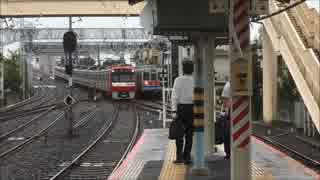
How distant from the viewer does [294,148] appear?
20281 mm

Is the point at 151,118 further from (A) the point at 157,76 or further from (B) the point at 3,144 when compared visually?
(A) the point at 157,76

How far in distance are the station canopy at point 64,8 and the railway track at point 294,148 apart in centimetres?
1002

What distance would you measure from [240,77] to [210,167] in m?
3.18

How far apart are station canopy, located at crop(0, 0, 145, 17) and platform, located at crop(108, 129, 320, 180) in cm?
1791

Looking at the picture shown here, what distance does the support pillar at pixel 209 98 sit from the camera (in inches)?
434

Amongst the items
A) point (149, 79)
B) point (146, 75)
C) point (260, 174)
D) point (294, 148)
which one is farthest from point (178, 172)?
point (146, 75)

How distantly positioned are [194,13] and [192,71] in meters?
1.08

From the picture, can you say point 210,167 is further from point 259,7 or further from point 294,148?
point 294,148

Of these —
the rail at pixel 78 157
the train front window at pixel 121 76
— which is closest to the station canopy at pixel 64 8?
the rail at pixel 78 157

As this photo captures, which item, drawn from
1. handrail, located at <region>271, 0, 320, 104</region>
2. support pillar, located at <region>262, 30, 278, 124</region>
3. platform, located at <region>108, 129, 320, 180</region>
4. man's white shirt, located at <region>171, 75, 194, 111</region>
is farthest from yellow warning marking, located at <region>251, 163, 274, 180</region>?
support pillar, located at <region>262, 30, 278, 124</region>

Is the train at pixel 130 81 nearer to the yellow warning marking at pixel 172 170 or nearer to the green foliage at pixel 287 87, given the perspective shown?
the green foliage at pixel 287 87

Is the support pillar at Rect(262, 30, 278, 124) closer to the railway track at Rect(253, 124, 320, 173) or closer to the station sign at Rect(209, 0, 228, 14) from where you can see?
the railway track at Rect(253, 124, 320, 173)

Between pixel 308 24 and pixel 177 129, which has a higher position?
pixel 308 24

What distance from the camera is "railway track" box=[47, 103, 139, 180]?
14320 millimetres
